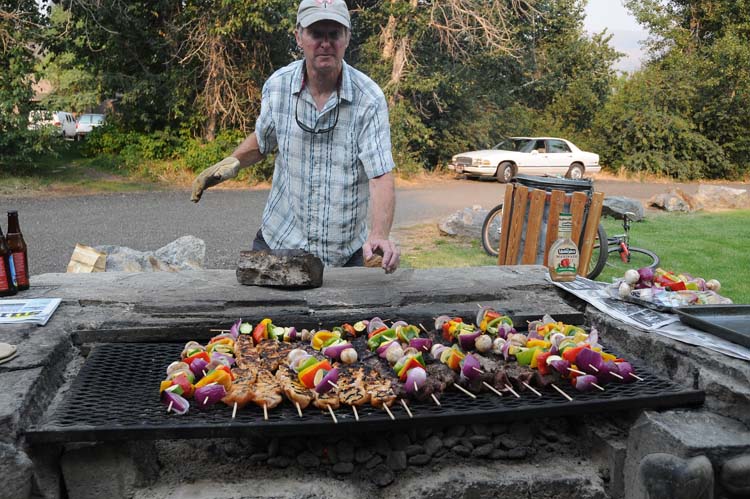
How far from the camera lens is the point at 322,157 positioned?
358 centimetres

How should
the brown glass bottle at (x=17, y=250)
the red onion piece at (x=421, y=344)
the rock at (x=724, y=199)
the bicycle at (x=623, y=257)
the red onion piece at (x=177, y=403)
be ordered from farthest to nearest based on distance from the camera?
the rock at (x=724, y=199), the bicycle at (x=623, y=257), the brown glass bottle at (x=17, y=250), the red onion piece at (x=421, y=344), the red onion piece at (x=177, y=403)

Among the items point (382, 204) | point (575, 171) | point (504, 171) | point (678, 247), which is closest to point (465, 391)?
point (382, 204)

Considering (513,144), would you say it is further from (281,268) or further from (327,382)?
(327,382)

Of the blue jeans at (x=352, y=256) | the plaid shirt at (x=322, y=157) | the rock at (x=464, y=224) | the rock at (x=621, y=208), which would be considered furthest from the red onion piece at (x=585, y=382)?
the rock at (x=621, y=208)

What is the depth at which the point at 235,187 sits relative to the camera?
1661 cm

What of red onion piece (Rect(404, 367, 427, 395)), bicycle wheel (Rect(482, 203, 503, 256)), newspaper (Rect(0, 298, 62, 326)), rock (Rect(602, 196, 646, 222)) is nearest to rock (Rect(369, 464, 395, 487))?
red onion piece (Rect(404, 367, 427, 395))

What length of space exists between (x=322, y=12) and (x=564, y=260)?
72.8 inches

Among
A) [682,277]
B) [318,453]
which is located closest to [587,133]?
[682,277]

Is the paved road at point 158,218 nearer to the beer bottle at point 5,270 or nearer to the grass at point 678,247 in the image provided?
the grass at point 678,247

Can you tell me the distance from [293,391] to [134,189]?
14.5m

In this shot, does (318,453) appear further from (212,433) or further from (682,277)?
(682,277)

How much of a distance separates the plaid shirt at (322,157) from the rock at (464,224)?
725 centimetres

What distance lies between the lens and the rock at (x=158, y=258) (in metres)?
5.72

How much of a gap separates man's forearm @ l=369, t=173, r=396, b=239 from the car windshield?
17.6 m
